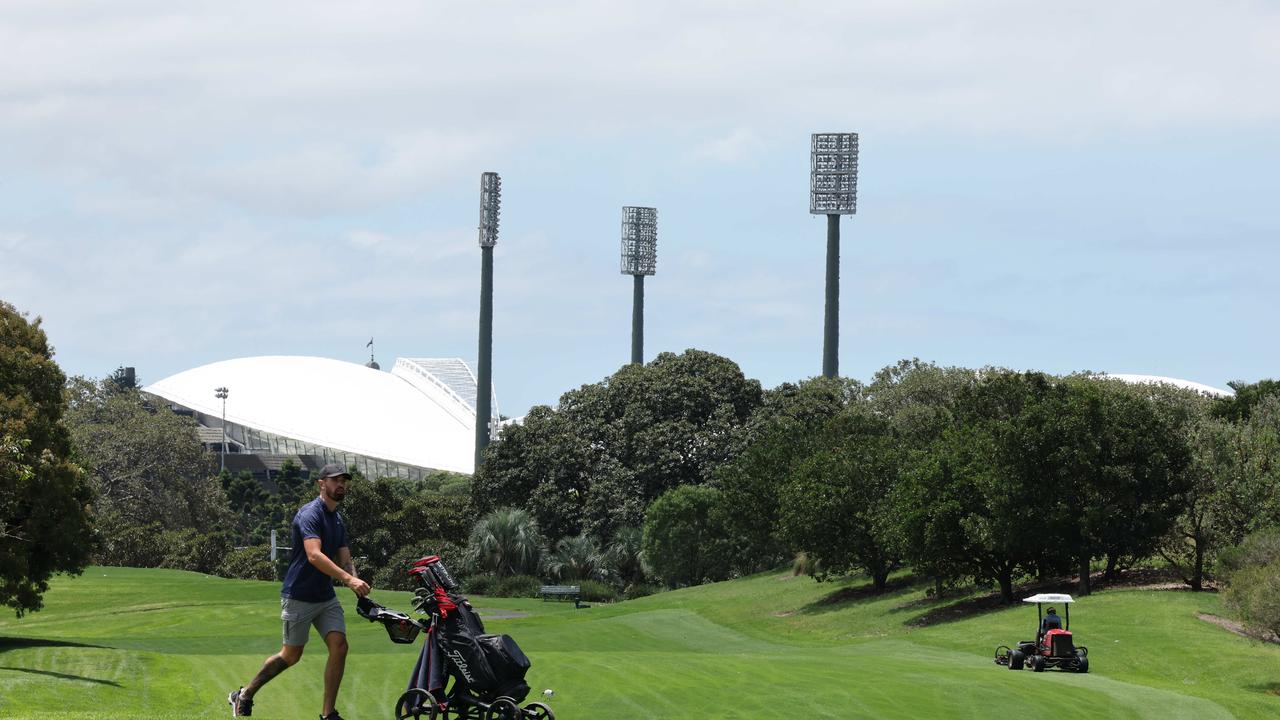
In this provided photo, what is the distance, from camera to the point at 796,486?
2399 inches

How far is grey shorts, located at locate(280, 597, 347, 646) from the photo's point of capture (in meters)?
13.4

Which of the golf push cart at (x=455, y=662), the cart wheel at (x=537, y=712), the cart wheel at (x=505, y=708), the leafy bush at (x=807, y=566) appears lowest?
the leafy bush at (x=807, y=566)

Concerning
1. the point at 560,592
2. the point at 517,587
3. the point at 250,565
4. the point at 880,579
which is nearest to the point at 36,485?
the point at 880,579

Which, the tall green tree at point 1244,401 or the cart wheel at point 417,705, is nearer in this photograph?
the cart wheel at point 417,705

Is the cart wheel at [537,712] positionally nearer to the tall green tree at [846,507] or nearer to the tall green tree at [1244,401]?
the tall green tree at [846,507]

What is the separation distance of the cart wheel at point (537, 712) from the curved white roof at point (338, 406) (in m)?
159

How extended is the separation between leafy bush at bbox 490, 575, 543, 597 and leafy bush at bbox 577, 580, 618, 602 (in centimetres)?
243

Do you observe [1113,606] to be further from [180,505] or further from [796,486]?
[180,505]

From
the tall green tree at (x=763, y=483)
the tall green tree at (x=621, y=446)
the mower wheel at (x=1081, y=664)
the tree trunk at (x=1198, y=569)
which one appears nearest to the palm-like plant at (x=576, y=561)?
the tall green tree at (x=621, y=446)

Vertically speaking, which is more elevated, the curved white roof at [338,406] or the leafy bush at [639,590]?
the curved white roof at [338,406]

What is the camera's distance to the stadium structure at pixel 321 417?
173750 millimetres

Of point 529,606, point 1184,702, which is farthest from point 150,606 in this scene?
point 1184,702

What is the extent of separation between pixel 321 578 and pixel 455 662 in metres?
1.40

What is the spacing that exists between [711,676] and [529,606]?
41045 millimetres
